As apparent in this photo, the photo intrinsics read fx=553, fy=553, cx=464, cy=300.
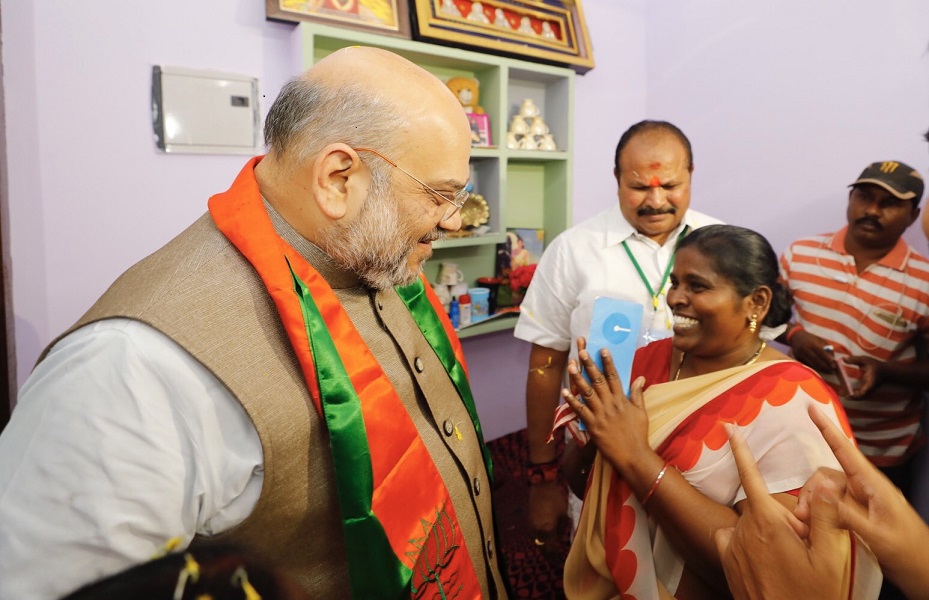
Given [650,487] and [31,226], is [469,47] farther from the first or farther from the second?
[650,487]

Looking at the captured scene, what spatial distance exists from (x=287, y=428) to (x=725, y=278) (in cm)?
101

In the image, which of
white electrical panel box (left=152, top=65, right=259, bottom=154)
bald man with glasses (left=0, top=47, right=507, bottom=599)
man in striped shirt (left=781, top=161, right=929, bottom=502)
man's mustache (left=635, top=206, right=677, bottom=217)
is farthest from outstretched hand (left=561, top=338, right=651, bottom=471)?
white electrical panel box (left=152, top=65, right=259, bottom=154)

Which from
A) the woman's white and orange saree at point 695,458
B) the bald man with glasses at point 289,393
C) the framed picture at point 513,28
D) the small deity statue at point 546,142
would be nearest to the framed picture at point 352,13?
the framed picture at point 513,28

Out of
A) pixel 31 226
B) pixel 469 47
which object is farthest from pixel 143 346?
pixel 469 47

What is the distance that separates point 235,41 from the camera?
213cm

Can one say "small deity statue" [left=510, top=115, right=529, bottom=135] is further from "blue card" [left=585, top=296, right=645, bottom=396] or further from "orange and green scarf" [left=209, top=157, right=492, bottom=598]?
"orange and green scarf" [left=209, top=157, right=492, bottom=598]

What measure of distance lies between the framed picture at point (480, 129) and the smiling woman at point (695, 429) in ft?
5.14

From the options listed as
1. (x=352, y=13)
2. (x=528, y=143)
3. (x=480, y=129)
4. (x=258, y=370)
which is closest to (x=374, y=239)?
(x=258, y=370)

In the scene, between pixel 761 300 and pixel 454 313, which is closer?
pixel 761 300

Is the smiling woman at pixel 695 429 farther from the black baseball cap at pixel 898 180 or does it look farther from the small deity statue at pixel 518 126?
the small deity statue at pixel 518 126

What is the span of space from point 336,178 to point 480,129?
6.14 ft

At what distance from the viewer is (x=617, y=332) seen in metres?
1.42

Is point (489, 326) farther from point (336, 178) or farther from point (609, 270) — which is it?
point (336, 178)

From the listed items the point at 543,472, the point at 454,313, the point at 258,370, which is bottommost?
the point at 543,472
